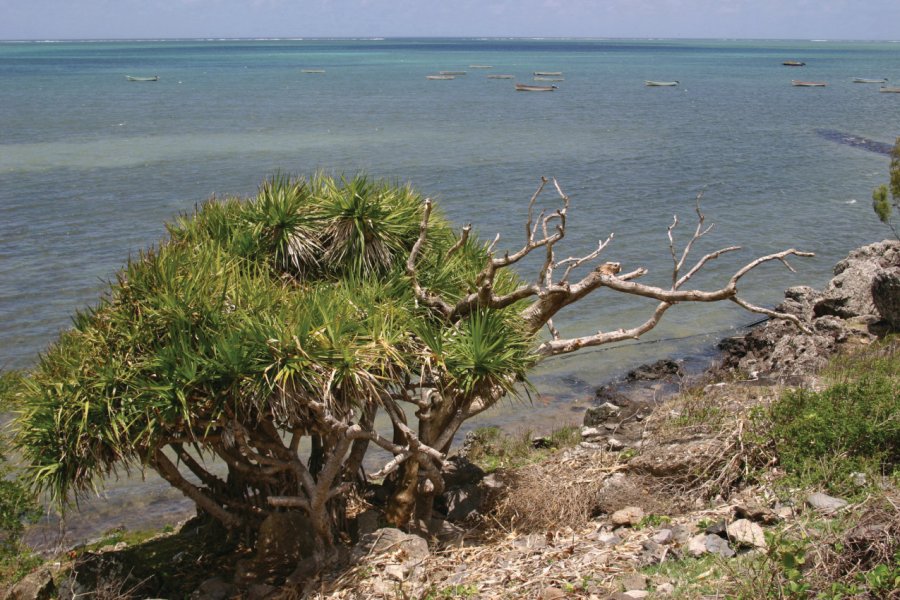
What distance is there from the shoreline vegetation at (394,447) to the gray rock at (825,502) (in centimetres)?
3

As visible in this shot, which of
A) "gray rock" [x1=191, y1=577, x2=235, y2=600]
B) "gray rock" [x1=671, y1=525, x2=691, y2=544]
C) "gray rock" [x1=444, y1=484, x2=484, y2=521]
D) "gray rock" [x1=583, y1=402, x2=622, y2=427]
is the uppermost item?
"gray rock" [x1=671, y1=525, x2=691, y2=544]

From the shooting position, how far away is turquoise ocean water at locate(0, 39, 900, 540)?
23609 millimetres

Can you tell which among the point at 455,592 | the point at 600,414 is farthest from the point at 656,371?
the point at 455,592

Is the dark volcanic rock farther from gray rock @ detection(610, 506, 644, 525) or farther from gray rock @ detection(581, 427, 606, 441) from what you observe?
gray rock @ detection(610, 506, 644, 525)

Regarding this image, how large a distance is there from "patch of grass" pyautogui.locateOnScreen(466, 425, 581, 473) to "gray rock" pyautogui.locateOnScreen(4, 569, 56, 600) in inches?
244

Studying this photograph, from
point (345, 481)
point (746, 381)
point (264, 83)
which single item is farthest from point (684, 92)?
point (345, 481)

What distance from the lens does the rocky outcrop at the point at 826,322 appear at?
1833 cm

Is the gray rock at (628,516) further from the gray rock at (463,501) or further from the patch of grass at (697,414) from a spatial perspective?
the gray rock at (463,501)

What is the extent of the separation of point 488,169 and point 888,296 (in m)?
24.4

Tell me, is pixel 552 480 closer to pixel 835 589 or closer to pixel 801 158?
pixel 835 589

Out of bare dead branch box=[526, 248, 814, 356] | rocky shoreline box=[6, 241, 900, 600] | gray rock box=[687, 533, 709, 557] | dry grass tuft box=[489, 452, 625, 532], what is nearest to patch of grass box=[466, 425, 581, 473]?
rocky shoreline box=[6, 241, 900, 600]

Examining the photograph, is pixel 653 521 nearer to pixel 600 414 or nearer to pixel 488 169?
pixel 600 414

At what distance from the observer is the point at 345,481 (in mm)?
10992

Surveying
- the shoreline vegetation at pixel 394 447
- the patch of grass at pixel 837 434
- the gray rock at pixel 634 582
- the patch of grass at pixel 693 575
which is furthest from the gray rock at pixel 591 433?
the gray rock at pixel 634 582
